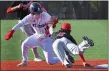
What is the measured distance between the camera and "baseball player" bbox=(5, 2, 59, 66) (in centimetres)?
719

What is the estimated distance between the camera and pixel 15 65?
7562mm

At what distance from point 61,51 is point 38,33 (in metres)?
0.57

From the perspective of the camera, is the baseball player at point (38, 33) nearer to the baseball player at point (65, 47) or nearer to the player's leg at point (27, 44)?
the player's leg at point (27, 44)

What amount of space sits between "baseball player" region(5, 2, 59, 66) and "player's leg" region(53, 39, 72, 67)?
0.38 ft

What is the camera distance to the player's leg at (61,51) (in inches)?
281

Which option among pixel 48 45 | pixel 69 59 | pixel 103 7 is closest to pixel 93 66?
pixel 69 59

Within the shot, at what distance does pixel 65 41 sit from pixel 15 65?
1.09 meters

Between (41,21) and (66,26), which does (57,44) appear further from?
(41,21)

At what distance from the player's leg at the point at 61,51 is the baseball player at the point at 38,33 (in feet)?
0.38

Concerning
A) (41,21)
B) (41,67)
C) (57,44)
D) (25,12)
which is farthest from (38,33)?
(25,12)

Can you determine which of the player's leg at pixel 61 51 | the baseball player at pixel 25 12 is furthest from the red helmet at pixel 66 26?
the baseball player at pixel 25 12

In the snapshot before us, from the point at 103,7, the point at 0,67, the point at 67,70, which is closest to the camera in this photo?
the point at 67,70

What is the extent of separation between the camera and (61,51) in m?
7.27

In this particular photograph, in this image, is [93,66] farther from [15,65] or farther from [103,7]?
[103,7]
